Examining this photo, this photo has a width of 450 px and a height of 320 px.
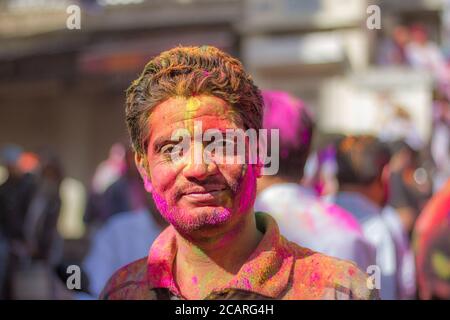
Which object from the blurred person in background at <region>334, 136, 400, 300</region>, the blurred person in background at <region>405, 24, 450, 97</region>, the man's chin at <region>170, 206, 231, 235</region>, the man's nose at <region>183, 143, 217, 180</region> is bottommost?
the blurred person in background at <region>334, 136, 400, 300</region>

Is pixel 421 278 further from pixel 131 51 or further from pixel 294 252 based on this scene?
pixel 131 51

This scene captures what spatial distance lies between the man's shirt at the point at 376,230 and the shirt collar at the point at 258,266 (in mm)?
1845

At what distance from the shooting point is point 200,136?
5.84ft

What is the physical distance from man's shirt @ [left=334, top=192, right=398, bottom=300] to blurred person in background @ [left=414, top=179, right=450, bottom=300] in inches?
4.4

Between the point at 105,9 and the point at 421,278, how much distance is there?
13.4m

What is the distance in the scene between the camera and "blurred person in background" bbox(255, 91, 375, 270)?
2882 mm

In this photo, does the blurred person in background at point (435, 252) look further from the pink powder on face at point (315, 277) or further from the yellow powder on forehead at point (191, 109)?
the yellow powder on forehead at point (191, 109)

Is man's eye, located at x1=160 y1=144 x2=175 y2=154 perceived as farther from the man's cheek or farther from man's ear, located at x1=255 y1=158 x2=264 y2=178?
man's ear, located at x1=255 y1=158 x2=264 y2=178

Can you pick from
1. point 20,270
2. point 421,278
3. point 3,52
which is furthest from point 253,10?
point 421,278

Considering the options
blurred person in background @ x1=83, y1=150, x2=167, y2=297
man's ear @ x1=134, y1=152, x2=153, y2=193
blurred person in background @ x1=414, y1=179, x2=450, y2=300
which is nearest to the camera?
man's ear @ x1=134, y1=152, x2=153, y2=193

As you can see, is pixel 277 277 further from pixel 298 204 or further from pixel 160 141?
pixel 298 204

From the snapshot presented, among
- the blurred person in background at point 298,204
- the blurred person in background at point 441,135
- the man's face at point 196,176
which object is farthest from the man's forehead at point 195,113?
the blurred person in background at point 441,135

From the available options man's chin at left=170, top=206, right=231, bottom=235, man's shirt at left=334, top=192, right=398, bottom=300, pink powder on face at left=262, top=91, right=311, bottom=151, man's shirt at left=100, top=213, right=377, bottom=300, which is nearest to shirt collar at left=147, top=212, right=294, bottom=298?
man's shirt at left=100, top=213, right=377, bottom=300

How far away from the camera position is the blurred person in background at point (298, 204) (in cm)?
288
